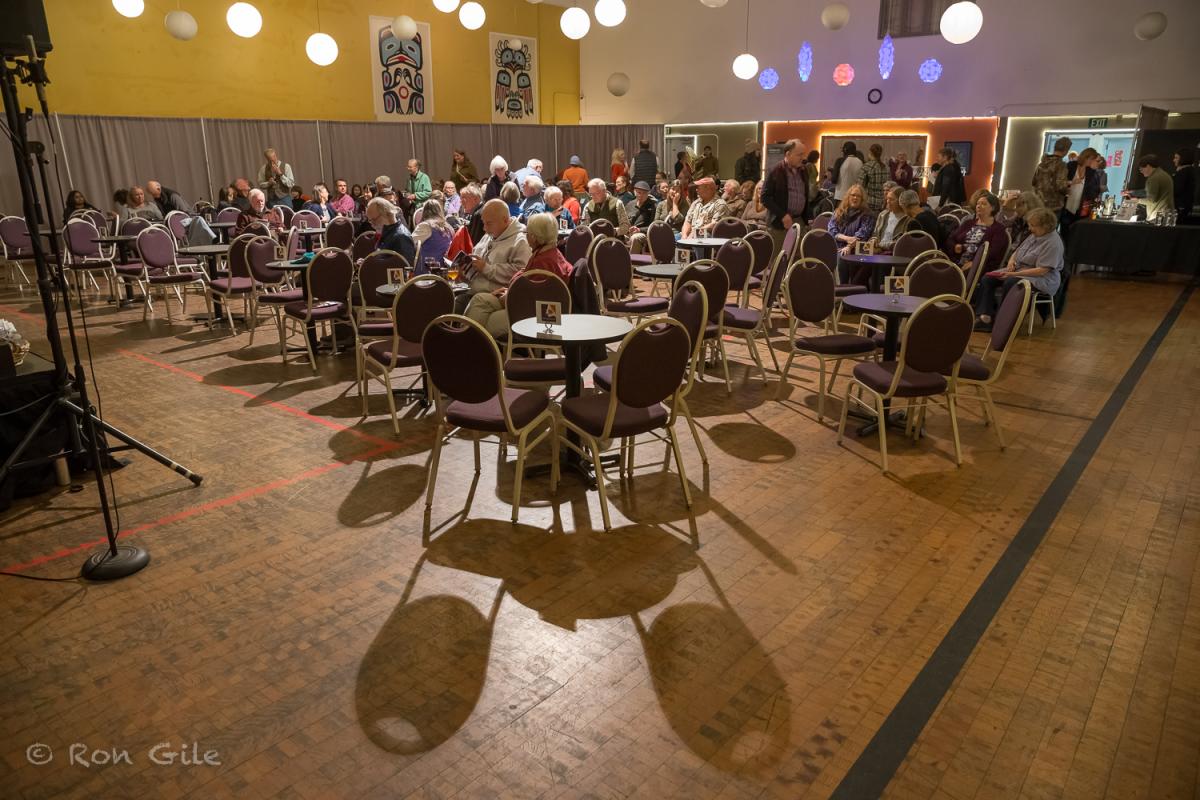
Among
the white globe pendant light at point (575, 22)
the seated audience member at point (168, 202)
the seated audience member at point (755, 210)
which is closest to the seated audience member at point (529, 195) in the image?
the white globe pendant light at point (575, 22)

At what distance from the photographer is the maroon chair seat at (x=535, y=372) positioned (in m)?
4.64

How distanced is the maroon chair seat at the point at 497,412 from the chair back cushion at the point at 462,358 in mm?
130

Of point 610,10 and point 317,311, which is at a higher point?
point 610,10

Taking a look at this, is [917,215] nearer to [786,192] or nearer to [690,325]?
[786,192]

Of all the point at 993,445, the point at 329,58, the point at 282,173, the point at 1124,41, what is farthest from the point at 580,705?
the point at 1124,41

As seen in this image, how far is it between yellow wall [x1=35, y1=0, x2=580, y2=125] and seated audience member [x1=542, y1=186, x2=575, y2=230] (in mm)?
7676

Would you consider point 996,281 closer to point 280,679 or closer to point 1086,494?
point 1086,494

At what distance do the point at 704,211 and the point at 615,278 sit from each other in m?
2.82

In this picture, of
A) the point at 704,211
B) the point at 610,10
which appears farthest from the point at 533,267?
the point at 610,10

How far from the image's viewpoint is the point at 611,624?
3154mm

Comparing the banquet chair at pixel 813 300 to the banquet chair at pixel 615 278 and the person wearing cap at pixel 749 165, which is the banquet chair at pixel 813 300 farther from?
the person wearing cap at pixel 749 165

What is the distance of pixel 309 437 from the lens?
5262mm

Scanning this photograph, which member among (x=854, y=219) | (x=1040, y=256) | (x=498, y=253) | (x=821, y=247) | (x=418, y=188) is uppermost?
(x=418, y=188)

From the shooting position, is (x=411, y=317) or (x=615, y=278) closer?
(x=411, y=317)
